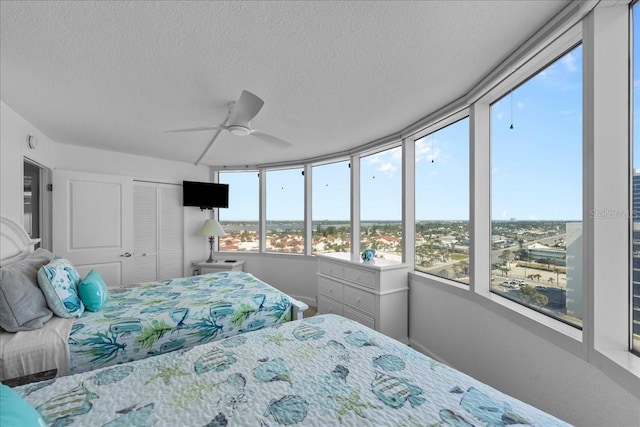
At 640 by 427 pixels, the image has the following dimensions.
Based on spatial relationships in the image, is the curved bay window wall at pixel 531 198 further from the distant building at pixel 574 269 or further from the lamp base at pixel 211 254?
the lamp base at pixel 211 254

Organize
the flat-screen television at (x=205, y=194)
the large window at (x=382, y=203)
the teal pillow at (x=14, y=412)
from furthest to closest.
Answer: the flat-screen television at (x=205, y=194) → the large window at (x=382, y=203) → the teal pillow at (x=14, y=412)

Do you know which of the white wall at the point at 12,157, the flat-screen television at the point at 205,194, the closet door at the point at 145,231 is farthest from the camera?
the flat-screen television at the point at 205,194

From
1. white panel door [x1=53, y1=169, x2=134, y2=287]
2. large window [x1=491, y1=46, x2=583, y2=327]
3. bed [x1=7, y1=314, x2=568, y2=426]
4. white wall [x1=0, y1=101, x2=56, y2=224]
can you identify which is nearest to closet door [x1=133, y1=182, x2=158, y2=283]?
white panel door [x1=53, y1=169, x2=134, y2=287]

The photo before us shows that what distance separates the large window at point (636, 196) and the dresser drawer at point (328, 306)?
7.79 ft

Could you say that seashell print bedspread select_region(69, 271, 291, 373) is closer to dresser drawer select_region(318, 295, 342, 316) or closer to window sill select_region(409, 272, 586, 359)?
dresser drawer select_region(318, 295, 342, 316)

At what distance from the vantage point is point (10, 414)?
68 centimetres

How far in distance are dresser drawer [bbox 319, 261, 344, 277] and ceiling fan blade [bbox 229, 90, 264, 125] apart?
6.59ft

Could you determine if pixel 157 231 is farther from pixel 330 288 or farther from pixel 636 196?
pixel 636 196

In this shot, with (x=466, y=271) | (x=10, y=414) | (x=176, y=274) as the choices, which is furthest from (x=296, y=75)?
(x=176, y=274)

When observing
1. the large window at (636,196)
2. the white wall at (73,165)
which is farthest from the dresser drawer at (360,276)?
the white wall at (73,165)

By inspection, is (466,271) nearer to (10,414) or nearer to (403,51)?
(403,51)

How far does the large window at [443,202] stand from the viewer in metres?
2.30

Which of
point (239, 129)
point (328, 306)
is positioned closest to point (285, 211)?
point (328, 306)

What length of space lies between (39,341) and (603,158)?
10.2ft
